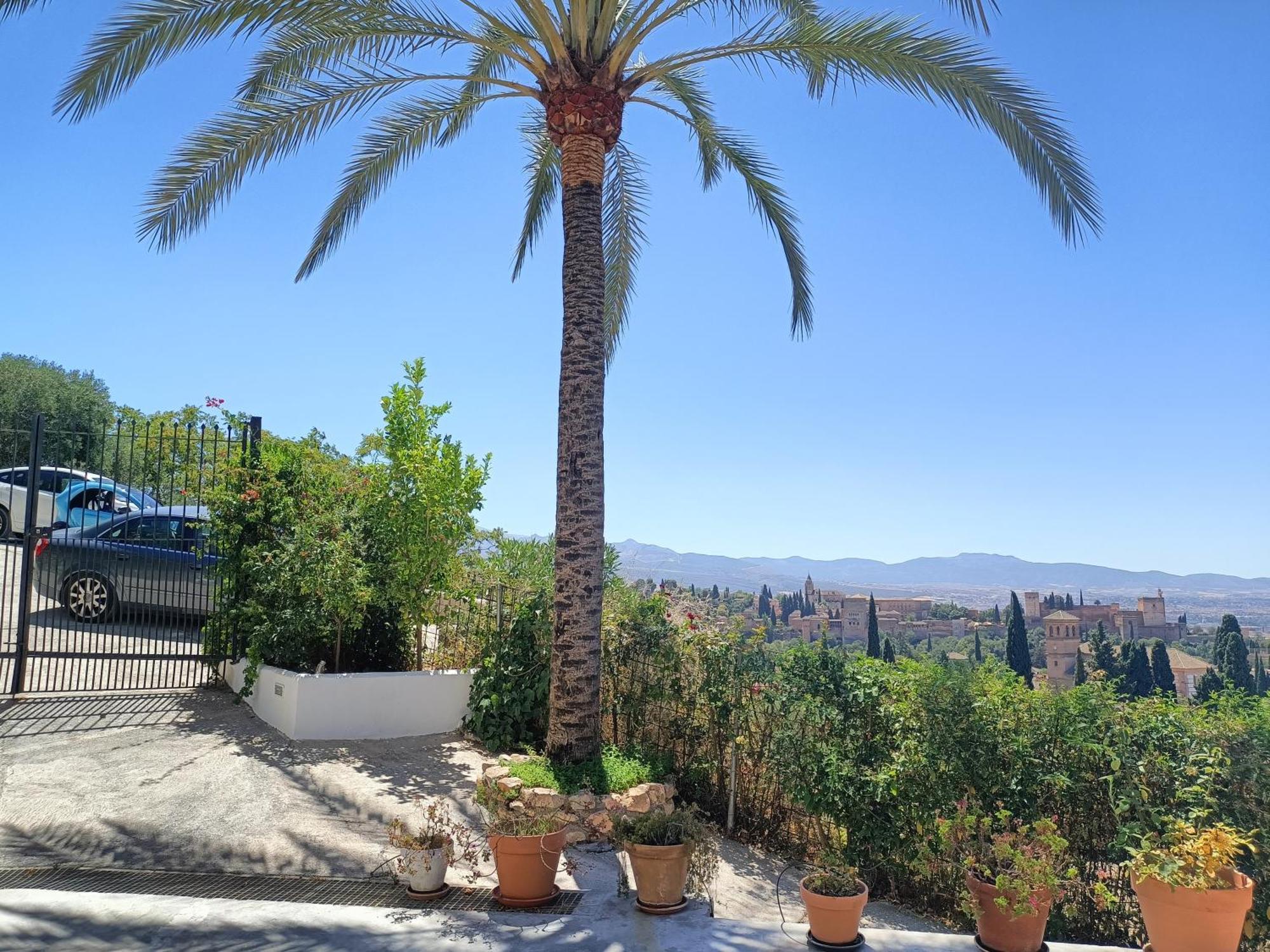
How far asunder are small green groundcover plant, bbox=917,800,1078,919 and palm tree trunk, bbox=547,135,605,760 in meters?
2.91

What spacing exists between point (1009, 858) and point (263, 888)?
14.5 feet

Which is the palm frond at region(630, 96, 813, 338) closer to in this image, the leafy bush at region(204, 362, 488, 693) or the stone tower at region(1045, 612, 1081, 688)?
the leafy bush at region(204, 362, 488, 693)

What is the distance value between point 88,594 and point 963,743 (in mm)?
10306

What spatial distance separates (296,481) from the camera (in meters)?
9.41

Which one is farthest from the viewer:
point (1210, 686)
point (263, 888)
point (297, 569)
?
point (297, 569)

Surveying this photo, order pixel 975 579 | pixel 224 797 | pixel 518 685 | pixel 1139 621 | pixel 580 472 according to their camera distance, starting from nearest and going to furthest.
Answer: pixel 224 797 → pixel 580 472 → pixel 518 685 → pixel 1139 621 → pixel 975 579

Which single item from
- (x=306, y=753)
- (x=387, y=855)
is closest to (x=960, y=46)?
(x=387, y=855)

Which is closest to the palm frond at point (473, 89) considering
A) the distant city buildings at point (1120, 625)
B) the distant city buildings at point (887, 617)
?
the distant city buildings at point (887, 617)

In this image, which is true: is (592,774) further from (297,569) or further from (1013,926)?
(297,569)

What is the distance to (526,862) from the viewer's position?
4863mm

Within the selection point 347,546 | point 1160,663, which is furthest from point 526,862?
point 1160,663

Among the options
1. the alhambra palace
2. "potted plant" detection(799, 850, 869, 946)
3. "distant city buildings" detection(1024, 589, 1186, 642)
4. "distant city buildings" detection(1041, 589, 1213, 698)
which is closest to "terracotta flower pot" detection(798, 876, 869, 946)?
"potted plant" detection(799, 850, 869, 946)

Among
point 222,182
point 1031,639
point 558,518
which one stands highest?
point 222,182

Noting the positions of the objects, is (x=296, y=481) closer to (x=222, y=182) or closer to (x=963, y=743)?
(x=222, y=182)
